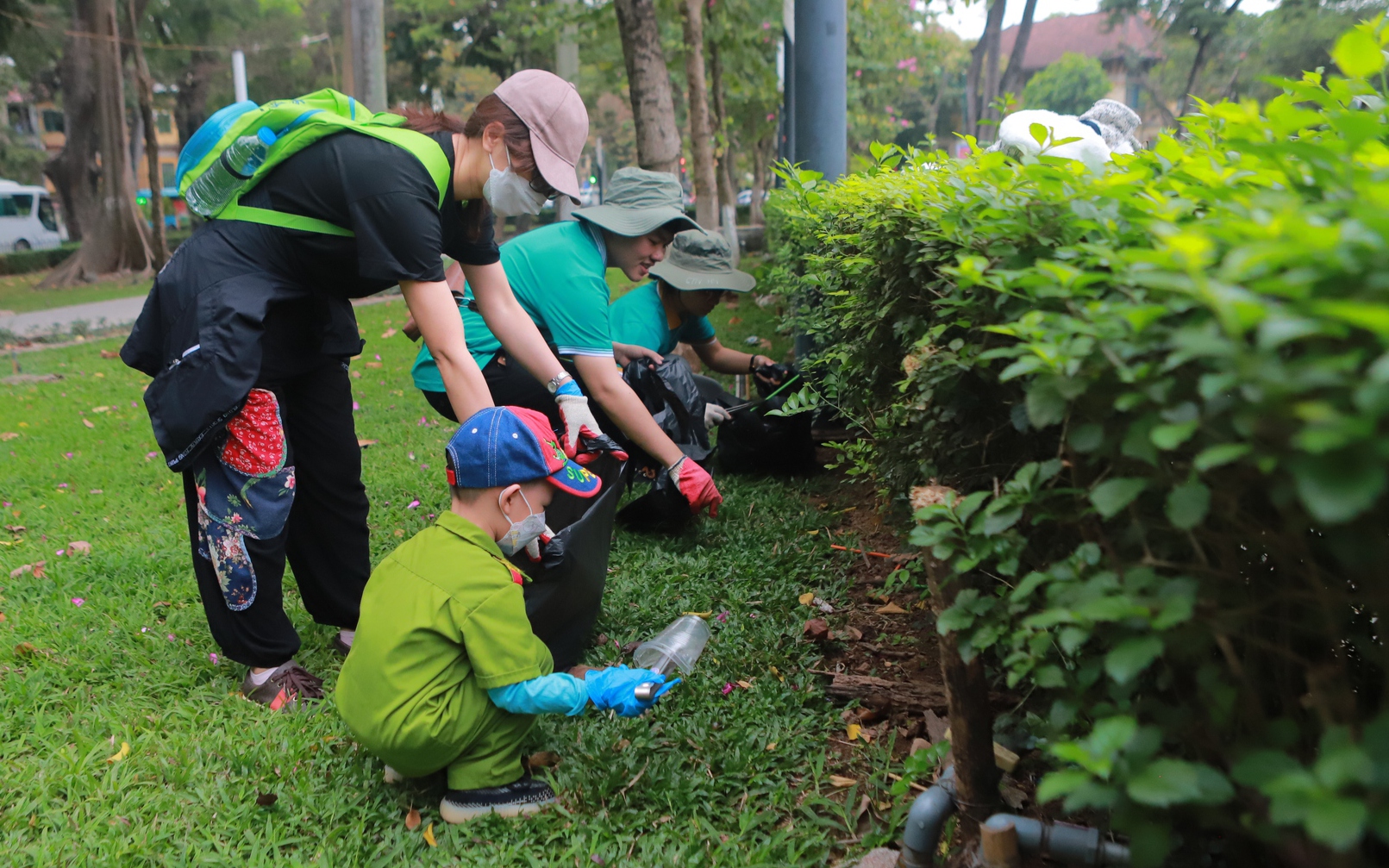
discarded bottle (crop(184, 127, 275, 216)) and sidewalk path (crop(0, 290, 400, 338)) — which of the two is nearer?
discarded bottle (crop(184, 127, 275, 216))

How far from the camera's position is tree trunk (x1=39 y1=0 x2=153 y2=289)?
19.2 meters

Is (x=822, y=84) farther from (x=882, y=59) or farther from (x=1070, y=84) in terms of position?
(x=1070, y=84)

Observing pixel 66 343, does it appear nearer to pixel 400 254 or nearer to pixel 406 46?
pixel 400 254

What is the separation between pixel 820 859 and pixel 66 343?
12.4 metres

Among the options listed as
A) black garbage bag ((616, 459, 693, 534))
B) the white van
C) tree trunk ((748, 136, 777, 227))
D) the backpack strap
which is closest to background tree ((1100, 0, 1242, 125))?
tree trunk ((748, 136, 777, 227))

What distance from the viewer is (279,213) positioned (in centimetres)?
272

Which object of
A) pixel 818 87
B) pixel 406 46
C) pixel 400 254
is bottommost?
pixel 400 254

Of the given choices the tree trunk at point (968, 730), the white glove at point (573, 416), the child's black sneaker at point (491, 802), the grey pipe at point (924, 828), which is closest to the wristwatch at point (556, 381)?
the white glove at point (573, 416)

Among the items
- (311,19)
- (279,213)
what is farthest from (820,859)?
(311,19)

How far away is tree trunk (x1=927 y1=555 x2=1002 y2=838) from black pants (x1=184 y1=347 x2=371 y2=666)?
1933mm

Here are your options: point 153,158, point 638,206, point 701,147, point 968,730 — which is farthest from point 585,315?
point 153,158

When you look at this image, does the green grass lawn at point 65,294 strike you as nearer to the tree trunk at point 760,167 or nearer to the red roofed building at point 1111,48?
the tree trunk at point 760,167

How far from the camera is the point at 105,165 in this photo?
20016 millimetres

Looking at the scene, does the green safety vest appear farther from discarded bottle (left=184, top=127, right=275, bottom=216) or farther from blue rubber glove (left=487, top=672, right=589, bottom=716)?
blue rubber glove (left=487, top=672, right=589, bottom=716)
